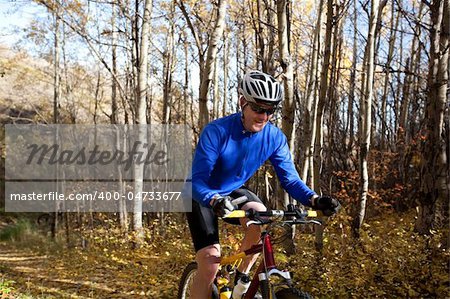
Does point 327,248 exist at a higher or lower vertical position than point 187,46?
lower

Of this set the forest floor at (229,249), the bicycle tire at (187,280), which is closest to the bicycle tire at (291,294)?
the bicycle tire at (187,280)

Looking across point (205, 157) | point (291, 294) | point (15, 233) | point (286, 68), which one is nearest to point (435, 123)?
point (286, 68)

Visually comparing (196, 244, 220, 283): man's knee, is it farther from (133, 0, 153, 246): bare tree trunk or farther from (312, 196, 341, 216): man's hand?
(133, 0, 153, 246): bare tree trunk

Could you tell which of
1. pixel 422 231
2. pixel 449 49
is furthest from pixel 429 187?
pixel 449 49

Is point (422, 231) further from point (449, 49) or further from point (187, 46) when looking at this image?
point (187, 46)

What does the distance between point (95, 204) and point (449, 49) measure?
67.1 feet

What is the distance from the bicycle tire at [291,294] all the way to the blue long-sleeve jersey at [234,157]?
73 cm

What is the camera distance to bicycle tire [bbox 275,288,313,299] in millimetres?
2969

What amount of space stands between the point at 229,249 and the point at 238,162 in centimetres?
632

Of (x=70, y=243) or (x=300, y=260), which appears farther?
(x=70, y=243)

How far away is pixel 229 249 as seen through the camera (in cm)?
970

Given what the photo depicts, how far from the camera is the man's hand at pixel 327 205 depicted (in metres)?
3.26

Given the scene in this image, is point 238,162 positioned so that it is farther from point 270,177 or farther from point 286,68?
point 270,177

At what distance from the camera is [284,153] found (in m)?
3.94
